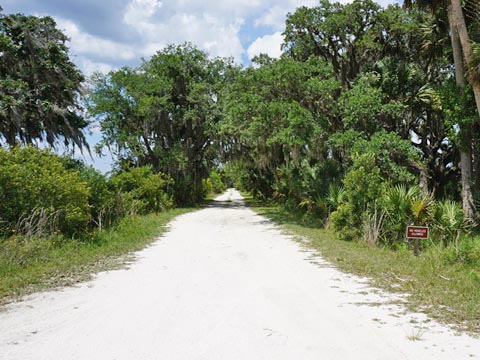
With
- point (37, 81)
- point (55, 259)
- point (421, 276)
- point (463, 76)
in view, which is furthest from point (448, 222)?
point (37, 81)

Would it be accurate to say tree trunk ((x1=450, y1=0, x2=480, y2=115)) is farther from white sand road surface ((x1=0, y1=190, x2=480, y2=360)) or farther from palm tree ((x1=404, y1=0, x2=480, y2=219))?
white sand road surface ((x1=0, y1=190, x2=480, y2=360))

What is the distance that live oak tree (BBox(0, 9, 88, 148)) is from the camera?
14.7 meters

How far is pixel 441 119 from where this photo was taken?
723 inches

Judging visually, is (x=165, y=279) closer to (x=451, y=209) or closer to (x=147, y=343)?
(x=147, y=343)

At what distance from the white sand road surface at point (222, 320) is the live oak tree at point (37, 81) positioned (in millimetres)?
11049

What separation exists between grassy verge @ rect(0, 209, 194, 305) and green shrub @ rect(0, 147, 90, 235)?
0.58 meters

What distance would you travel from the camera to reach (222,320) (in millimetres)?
4426

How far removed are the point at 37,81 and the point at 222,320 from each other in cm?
1556

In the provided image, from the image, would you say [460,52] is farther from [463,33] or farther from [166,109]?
[166,109]

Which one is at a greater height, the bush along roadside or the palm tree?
the palm tree

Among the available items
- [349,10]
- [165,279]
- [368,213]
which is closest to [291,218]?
[368,213]

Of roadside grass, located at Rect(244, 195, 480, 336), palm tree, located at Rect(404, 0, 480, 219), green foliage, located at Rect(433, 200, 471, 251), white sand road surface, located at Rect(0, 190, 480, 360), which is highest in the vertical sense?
palm tree, located at Rect(404, 0, 480, 219)

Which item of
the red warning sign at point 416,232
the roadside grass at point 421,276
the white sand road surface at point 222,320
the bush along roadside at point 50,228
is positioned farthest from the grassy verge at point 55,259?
the red warning sign at point 416,232

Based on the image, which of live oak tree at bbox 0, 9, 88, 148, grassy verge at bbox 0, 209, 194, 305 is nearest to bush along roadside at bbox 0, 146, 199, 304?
grassy verge at bbox 0, 209, 194, 305
